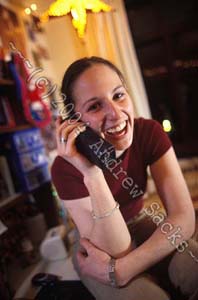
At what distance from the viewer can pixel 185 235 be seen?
0.53 m

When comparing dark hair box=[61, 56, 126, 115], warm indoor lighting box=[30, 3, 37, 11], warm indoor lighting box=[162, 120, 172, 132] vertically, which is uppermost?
warm indoor lighting box=[30, 3, 37, 11]

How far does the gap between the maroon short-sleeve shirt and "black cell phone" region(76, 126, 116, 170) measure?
0.02 m

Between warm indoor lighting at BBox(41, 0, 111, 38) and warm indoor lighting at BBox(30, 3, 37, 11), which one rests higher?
warm indoor lighting at BBox(30, 3, 37, 11)

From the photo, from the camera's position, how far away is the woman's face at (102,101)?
0.47m

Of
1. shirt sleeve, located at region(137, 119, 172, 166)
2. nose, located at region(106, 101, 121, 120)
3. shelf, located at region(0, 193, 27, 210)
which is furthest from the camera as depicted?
shelf, located at region(0, 193, 27, 210)

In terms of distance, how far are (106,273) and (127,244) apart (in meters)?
0.08

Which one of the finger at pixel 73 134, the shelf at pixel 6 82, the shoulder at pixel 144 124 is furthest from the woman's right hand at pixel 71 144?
the shelf at pixel 6 82

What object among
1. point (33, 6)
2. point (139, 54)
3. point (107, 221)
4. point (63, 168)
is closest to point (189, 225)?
point (107, 221)

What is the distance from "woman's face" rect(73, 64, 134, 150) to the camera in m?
0.47

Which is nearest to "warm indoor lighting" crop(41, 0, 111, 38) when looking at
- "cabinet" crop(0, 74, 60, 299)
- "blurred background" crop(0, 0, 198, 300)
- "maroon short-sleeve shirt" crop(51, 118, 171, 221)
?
"blurred background" crop(0, 0, 198, 300)

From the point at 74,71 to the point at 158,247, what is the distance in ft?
1.16

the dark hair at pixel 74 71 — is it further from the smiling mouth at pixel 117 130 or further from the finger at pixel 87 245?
the finger at pixel 87 245

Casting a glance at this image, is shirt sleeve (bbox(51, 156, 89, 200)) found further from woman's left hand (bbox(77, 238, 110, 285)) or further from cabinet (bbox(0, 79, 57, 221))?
cabinet (bbox(0, 79, 57, 221))

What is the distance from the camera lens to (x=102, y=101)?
18.4 inches
